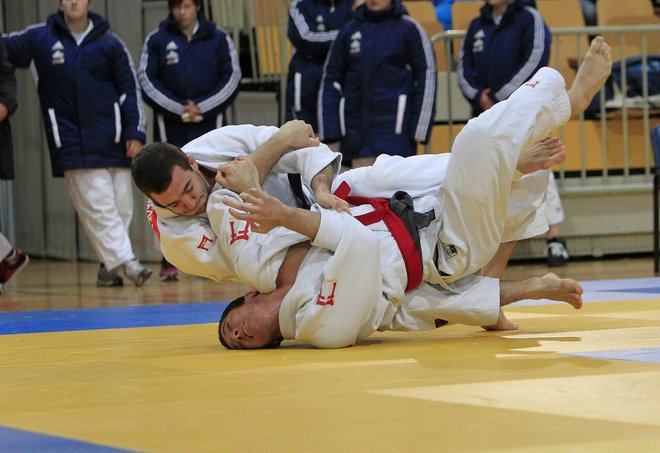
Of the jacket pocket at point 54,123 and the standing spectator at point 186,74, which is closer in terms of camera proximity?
the jacket pocket at point 54,123

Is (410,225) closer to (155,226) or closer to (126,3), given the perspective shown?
(155,226)

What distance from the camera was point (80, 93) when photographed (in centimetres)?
721

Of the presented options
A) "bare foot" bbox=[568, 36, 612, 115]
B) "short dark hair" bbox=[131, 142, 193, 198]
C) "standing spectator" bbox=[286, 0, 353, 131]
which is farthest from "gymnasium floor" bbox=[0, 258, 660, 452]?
"standing spectator" bbox=[286, 0, 353, 131]

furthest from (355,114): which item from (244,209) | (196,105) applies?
(244,209)

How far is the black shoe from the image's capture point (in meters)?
7.88

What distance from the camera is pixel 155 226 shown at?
363 centimetres

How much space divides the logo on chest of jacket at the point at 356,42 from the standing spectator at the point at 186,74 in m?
0.85

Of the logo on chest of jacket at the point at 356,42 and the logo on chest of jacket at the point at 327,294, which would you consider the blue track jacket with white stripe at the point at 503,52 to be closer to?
the logo on chest of jacket at the point at 356,42

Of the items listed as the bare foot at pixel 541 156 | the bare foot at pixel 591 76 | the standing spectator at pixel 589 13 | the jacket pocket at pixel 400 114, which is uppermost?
the standing spectator at pixel 589 13

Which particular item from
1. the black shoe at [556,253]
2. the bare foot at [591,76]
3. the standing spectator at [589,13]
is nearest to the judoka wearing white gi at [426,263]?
the bare foot at [591,76]

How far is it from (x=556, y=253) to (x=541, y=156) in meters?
4.35

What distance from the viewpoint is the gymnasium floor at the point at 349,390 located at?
2.01 meters

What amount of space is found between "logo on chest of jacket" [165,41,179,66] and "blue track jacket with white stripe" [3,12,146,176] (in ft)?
1.01

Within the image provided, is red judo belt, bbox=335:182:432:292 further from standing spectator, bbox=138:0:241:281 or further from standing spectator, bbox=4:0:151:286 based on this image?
standing spectator, bbox=138:0:241:281
